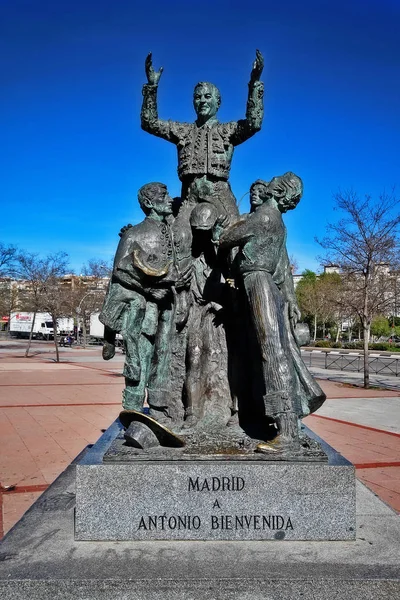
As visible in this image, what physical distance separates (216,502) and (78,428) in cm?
660

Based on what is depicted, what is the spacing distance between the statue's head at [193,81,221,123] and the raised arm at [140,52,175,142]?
278 millimetres

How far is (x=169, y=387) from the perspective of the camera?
4.37 meters

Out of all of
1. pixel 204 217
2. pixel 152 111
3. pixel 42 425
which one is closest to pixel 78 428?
pixel 42 425

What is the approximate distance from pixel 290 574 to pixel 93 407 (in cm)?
974

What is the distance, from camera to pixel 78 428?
31.2 feet

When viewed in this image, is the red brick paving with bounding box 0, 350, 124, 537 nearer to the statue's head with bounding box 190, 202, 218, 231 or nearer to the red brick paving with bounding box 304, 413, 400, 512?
the statue's head with bounding box 190, 202, 218, 231

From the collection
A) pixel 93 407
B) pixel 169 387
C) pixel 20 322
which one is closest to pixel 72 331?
pixel 20 322

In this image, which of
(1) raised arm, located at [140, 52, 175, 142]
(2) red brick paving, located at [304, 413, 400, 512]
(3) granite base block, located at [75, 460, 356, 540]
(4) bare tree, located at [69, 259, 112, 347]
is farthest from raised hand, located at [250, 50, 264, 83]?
(4) bare tree, located at [69, 259, 112, 347]

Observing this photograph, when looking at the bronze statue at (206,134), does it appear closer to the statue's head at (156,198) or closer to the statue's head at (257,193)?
the statue's head at (257,193)

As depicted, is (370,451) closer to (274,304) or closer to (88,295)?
(274,304)

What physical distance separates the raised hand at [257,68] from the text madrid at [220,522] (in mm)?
3300

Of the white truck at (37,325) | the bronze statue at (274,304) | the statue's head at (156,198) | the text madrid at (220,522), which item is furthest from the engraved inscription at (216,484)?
the white truck at (37,325)

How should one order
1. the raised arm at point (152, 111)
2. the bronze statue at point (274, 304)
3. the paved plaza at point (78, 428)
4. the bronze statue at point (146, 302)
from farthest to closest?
the paved plaza at point (78, 428) < the raised arm at point (152, 111) < the bronze statue at point (146, 302) < the bronze statue at point (274, 304)

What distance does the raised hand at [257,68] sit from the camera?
4270 mm
